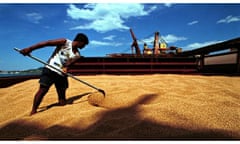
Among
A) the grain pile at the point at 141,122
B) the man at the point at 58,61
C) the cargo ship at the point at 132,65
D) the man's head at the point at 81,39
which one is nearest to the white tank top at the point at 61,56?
the man at the point at 58,61

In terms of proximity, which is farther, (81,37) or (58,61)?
(81,37)

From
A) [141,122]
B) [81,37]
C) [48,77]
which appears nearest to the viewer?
[141,122]

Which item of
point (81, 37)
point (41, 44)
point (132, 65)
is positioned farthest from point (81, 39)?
point (132, 65)

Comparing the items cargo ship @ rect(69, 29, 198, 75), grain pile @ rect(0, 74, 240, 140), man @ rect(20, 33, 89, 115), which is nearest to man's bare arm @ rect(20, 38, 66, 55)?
man @ rect(20, 33, 89, 115)

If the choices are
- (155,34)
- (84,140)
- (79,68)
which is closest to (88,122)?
(84,140)

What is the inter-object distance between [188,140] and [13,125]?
6.47 feet

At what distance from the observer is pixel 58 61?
260 centimetres

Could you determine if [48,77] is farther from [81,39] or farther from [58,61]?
[81,39]

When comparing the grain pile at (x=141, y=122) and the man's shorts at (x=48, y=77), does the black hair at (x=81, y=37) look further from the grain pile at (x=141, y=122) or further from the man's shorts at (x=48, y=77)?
the grain pile at (x=141, y=122)

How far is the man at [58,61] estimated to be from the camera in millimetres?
2482

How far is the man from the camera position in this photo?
2482 millimetres

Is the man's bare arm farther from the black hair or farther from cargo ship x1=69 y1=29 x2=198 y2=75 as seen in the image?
cargo ship x1=69 y1=29 x2=198 y2=75

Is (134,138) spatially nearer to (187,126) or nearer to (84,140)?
(84,140)

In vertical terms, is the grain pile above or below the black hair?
below
